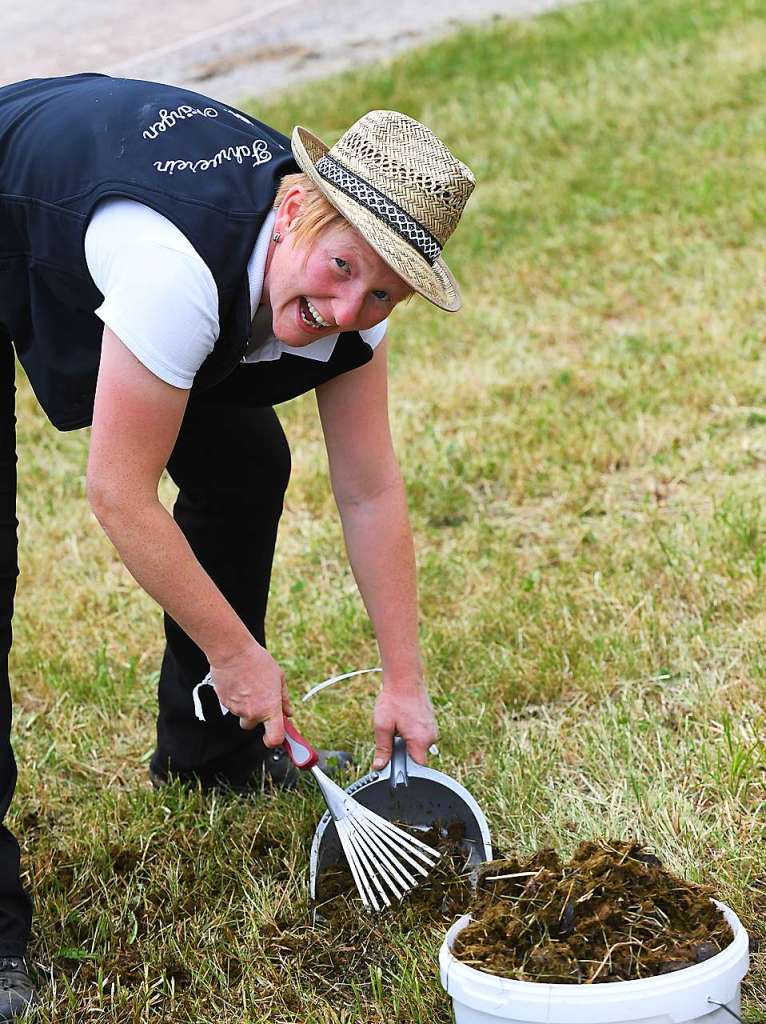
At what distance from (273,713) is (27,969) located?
76cm

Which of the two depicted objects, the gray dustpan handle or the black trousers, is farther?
the gray dustpan handle

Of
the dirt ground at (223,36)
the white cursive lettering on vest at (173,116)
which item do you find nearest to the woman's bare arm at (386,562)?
the white cursive lettering on vest at (173,116)

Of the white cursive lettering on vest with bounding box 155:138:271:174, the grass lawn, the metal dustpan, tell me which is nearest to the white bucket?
the grass lawn

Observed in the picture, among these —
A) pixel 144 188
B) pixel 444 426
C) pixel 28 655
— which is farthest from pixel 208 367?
pixel 444 426

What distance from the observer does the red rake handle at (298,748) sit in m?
2.48

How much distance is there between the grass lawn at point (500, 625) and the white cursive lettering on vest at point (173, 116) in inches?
60.2

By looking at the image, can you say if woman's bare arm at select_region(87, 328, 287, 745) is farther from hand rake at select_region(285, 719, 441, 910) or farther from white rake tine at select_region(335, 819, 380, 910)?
white rake tine at select_region(335, 819, 380, 910)

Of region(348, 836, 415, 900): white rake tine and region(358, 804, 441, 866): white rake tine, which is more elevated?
region(358, 804, 441, 866): white rake tine

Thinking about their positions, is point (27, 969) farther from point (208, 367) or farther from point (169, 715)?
point (208, 367)

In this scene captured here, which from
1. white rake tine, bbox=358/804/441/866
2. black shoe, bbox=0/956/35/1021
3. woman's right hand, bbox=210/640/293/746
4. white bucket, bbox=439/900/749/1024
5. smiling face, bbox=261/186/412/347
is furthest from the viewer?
white rake tine, bbox=358/804/441/866

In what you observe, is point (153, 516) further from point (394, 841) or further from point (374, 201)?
point (394, 841)

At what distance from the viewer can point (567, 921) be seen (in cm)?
213

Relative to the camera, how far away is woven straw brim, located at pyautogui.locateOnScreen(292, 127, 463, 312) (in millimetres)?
2014

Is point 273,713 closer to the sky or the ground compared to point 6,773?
closer to the sky
